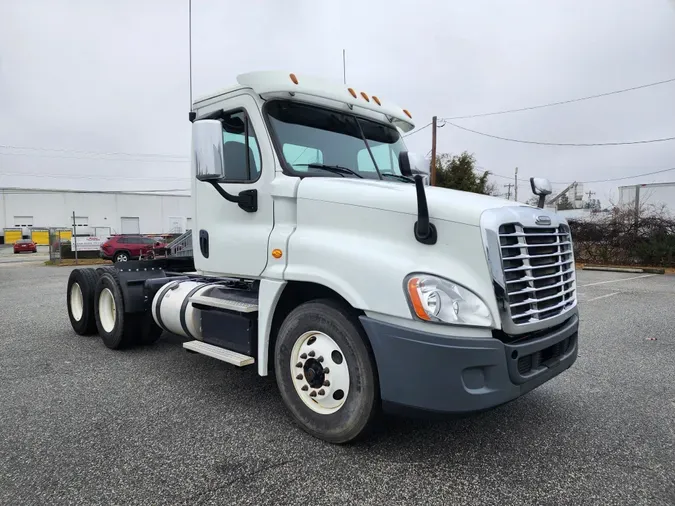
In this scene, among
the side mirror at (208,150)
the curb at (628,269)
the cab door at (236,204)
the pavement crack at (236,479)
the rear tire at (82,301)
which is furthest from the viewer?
the curb at (628,269)

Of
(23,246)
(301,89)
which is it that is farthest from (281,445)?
(23,246)

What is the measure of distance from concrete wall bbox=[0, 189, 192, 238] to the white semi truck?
5654cm

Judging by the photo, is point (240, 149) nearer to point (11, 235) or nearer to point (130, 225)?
point (11, 235)

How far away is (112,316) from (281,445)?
367cm

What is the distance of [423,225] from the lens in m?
2.83

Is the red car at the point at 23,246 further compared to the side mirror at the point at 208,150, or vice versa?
the red car at the point at 23,246

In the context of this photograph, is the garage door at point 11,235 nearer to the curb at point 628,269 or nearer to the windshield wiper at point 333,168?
the curb at point 628,269

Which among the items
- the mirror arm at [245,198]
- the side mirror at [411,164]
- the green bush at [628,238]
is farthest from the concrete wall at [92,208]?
the side mirror at [411,164]

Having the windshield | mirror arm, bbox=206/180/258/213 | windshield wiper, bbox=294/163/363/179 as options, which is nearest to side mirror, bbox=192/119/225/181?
mirror arm, bbox=206/180/258/213

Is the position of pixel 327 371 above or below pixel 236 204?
below

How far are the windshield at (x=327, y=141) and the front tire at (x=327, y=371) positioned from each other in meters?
1.17

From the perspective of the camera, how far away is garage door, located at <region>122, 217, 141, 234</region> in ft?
207

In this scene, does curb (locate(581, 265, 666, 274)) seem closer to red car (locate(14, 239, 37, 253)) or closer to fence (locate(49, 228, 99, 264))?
fence (locate(49, 228, 99, 264))

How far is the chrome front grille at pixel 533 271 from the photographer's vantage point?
9.16 feet
